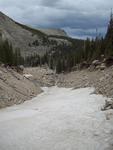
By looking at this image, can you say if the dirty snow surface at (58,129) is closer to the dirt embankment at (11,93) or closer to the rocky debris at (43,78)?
the dirt embankment at (11,93)

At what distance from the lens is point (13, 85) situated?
172 feet

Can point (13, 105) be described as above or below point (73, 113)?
below

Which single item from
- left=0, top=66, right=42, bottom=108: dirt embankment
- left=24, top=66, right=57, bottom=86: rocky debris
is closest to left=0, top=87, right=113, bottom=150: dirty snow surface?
left=0, top=66, right=42, bottom=108: dirt embankment

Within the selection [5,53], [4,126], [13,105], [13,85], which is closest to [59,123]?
[4,126]

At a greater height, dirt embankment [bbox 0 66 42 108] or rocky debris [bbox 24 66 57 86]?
dirt embankment [bbox 0 66 42 108]

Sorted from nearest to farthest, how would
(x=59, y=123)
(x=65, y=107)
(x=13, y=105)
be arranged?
(x=59, y=123), (x=65, y=107), (x=13, y=105)

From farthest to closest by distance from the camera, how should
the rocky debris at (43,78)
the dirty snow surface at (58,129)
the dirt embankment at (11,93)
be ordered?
the rocky debris at (43,78)
the dirt embankment at (11,93)
the dirty snow surface at (58,129)

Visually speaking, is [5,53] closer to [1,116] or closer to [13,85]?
[13,85]

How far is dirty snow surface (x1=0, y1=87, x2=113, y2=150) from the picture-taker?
75.3 feet

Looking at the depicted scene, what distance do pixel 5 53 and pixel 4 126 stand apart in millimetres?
60105

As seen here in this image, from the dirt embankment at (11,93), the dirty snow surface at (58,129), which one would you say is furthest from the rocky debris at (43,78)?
the dirty snow surface at (58,129)

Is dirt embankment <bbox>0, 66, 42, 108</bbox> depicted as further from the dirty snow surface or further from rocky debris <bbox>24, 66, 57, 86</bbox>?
rocky debris <bbox>24, 66, 57, 86</bbox>

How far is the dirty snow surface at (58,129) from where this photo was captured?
22.9m

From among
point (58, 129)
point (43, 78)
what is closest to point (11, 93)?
point (58, 129)
